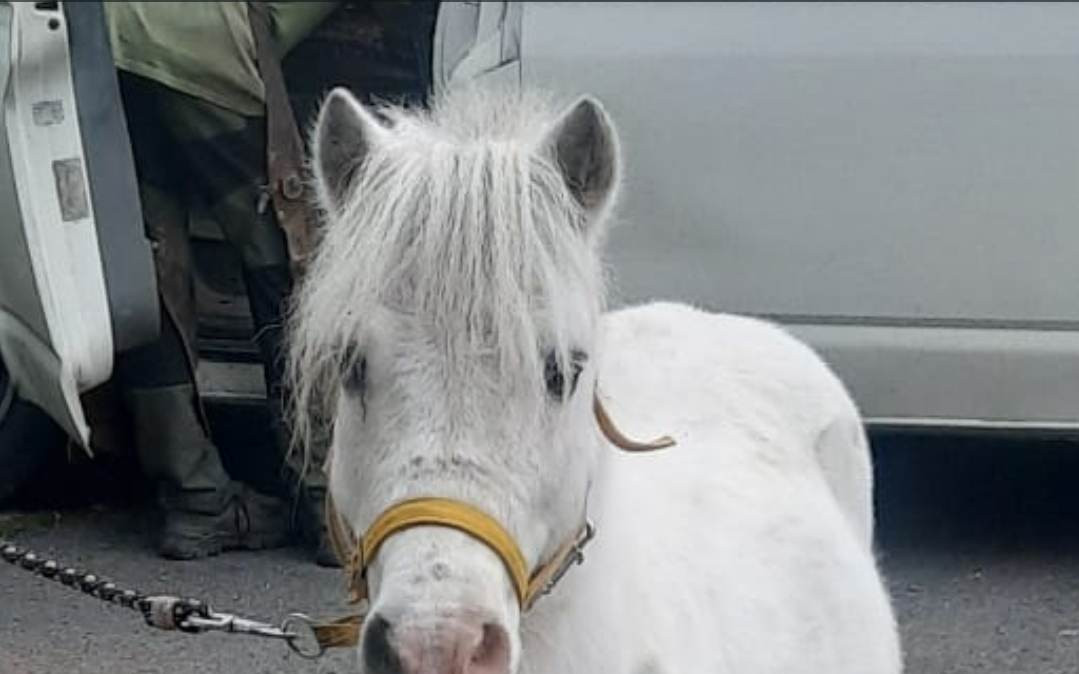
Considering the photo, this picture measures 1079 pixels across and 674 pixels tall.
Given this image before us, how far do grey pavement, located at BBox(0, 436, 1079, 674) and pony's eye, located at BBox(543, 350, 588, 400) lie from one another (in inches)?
89.8

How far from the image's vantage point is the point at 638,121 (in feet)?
20.0

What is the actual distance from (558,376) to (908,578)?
10.9 feet

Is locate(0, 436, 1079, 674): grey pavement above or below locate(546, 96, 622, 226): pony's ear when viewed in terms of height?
below

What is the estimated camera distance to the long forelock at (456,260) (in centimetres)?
309

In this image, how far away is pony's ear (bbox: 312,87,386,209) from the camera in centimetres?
339

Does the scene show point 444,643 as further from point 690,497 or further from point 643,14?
point 643,14

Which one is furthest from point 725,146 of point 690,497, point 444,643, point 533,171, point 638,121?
point 444,643

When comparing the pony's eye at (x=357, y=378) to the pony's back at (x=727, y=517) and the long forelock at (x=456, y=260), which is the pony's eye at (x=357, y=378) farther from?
the pony's back at (x=727, y=517)

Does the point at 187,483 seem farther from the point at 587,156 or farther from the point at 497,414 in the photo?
the point at 497,414

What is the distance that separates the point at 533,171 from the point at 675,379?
3.56ft

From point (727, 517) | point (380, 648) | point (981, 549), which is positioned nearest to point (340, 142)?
point (380, 648)

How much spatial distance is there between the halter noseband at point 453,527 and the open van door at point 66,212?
1.71m

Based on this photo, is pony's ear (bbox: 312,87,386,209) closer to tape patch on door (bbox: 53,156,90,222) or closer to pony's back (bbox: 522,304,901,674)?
pony's back (bbox: 522,304,901,674)

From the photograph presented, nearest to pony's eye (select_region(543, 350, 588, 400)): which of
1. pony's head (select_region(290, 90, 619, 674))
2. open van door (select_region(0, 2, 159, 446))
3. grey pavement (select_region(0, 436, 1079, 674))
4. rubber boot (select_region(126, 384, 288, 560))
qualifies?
pony's head (select_region(290, 90, 619, 674))
